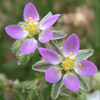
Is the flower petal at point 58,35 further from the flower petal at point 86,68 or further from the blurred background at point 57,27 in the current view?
the blurred background at point 57,27

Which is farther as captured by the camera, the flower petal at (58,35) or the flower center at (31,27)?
the flower center at (31,27)

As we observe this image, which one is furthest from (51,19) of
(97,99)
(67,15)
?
(67,15)

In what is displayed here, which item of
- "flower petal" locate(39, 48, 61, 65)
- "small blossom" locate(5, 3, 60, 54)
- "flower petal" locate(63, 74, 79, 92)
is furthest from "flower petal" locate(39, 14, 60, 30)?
"flower petal" locate(63, 74, 79, 92)

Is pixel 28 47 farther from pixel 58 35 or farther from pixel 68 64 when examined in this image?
pixel 68 64

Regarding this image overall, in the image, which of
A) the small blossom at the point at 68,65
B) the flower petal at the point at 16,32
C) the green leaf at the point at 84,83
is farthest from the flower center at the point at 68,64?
the flower petal at the point at 16,32

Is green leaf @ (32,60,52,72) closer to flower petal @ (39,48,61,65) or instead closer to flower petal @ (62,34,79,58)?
flower petal @ (39,48,61,65)
